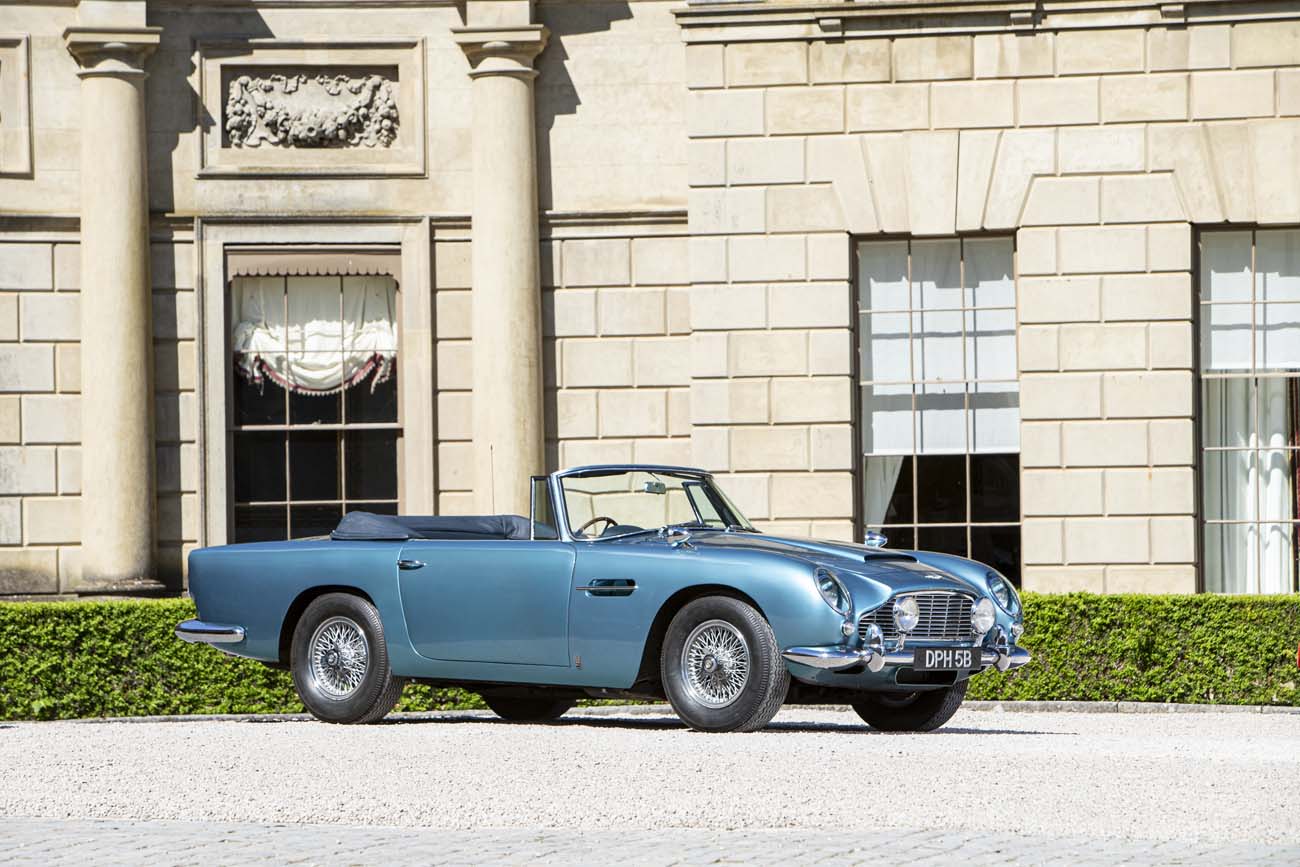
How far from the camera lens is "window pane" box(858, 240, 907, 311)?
18.4 metres

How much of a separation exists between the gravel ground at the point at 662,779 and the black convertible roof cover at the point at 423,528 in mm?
1207

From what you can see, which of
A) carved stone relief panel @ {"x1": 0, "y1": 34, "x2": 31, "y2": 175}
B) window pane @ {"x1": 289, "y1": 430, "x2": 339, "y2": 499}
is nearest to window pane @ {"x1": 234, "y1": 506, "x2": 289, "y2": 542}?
window pane @ {"x1": 289, "y1": 430, "x2": 339, "y2": 499}

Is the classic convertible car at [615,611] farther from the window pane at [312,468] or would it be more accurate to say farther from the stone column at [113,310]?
the window pane at [312,468]

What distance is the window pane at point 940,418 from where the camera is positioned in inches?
727

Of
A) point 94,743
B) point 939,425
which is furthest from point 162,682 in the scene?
point 939,425

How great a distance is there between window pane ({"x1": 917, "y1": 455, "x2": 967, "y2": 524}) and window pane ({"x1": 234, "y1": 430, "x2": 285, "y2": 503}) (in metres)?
5.73

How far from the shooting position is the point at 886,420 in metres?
18.5

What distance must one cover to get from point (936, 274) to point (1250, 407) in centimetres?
298

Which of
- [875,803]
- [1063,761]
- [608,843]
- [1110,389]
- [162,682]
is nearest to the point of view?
[608,843]

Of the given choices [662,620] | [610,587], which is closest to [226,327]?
[610,587]

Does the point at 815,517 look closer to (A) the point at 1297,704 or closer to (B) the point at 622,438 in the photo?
(B) the point at 622,438

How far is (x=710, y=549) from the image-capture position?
1092 centimetres

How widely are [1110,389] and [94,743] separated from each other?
32.6ft

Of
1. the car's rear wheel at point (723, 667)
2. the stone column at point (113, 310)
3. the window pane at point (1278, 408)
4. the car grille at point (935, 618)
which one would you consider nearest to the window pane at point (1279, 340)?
the window pane at point (1278, 408)
